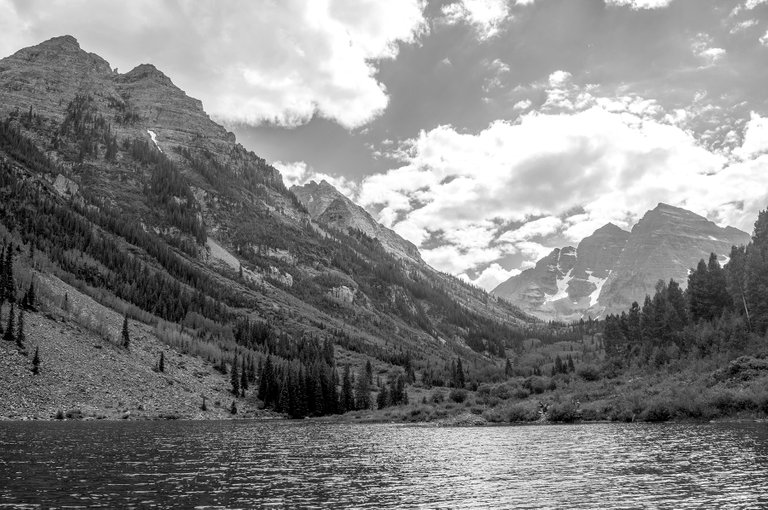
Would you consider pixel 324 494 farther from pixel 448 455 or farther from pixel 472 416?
pixel 472 416

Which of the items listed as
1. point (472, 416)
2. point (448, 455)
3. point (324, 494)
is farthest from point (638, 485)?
point (472, 416)

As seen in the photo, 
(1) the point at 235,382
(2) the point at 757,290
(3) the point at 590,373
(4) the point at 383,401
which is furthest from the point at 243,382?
(2) the point at 757,290

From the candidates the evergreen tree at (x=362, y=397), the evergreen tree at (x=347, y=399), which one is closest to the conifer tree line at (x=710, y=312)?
the evergreen tree at (x=362, y=397)

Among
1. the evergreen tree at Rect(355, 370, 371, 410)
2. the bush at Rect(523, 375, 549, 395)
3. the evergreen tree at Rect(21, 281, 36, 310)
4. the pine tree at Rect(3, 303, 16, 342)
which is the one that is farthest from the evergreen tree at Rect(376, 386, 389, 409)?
the evergreen tree at Rect(21, 281, 36, 310)

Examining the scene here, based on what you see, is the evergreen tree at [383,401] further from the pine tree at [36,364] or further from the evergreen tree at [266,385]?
the pine tree at [36,364]

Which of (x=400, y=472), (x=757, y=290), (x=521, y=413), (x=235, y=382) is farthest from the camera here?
(x=235, y=382)

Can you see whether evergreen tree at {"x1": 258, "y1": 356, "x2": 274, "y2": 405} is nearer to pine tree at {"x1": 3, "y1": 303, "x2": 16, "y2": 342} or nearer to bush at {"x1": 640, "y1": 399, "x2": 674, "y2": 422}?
pine tree at {"x1": 3, "y1": 303, "x2": 16, "y2": 342}

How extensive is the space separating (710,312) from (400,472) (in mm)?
105961

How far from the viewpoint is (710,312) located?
120750mm

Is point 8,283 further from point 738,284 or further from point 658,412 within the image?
point 738,284

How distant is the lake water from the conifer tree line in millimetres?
45561

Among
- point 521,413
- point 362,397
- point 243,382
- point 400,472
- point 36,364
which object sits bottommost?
point 521,413

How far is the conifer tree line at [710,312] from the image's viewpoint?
100 meters

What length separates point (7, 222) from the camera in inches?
7790
